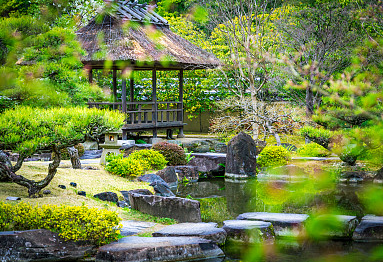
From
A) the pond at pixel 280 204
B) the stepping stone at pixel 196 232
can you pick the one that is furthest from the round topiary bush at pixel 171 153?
the stepping stone at pixel 196 232

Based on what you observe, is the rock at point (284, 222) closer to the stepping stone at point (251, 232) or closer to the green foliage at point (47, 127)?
the stepping stone at point (251, 232)

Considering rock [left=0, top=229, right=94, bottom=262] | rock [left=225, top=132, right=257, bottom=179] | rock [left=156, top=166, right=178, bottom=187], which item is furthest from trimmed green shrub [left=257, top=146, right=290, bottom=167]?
rock [left=0, top=229, right=94, bottom=262]

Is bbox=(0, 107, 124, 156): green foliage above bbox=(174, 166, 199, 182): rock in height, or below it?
above

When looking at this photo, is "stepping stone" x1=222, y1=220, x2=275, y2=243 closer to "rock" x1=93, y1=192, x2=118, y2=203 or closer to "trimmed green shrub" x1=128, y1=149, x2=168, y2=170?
"rock" x1=93, y1=192, x2=118, y2=203

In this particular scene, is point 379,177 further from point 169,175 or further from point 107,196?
point 107,196

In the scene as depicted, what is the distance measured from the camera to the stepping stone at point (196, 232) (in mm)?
7273

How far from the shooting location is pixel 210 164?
16.8 meters

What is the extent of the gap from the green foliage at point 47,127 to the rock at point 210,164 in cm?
851

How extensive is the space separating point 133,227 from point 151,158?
6.81 meters

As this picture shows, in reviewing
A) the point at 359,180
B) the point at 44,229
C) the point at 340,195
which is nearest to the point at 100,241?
the point at 44,229

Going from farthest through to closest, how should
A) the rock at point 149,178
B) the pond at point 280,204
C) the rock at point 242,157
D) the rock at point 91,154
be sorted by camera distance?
the rock at point 91,154
the rock at point 242,157
the rock at point 149,178
the pond at point 280,204

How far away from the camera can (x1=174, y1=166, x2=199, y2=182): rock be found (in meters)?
15.4

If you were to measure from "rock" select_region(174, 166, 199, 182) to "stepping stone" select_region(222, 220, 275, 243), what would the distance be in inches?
288

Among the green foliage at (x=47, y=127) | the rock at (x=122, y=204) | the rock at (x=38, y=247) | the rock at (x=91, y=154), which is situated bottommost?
the rock at (x=91, y=154)
